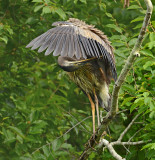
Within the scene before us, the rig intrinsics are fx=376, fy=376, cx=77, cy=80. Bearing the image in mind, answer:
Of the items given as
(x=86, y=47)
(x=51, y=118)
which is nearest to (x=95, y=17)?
(x=51, y=118)

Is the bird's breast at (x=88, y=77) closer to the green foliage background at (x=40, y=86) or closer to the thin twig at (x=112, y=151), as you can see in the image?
the green foliage background at (x=40, y=86)

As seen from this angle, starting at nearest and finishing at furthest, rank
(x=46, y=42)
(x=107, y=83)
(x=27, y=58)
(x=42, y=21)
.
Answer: (x=46, y=42), (x=107, y=83), (x=42, y=21), (x=27, y=58)

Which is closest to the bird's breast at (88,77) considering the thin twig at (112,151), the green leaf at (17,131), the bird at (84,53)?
the bird at (84,53)

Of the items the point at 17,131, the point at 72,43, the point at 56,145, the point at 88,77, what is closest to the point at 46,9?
the point at 88,77

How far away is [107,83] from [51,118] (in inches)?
51.7

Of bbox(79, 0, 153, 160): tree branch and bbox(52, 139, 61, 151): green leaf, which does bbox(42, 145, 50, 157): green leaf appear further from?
bbox(79, 0, 153, 160): tree branch

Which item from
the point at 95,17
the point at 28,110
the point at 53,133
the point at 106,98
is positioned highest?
the point at 95,17

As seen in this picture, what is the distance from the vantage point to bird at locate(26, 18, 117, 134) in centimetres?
346

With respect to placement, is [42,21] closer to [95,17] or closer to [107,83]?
[95,17]

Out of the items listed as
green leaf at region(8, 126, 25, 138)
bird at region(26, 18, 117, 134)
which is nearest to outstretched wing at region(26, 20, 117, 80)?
bird at region(26, 18, 117, 134)

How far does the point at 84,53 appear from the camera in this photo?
3.50 m

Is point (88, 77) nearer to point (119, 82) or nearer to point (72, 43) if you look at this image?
point (72, 43)

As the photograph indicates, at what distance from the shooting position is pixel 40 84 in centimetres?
652

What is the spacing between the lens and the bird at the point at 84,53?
11.3 feet
